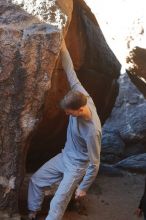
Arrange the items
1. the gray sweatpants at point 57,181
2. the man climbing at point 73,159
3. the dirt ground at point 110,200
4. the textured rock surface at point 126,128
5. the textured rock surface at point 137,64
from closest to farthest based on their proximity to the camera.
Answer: the man climbing at point 73,159
the gray sweatpants at point 57,181
the dirt ground at point 110,200
the textured rock surface at point 137,64
the textured rock surface at point 126,128

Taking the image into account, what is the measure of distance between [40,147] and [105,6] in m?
2.78

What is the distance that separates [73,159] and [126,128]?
305 inches

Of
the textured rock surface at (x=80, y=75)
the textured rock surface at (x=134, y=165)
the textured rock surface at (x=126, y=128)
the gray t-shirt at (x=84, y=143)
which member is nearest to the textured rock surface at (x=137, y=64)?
the textured rock surface at (x=80, y=75)

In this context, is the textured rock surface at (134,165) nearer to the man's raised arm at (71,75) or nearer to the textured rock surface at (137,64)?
the textured rock surface at (137,64)

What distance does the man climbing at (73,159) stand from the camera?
15.8 feet

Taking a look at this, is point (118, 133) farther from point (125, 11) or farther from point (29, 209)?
point (29, 209)

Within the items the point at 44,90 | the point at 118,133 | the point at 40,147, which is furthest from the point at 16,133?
the point at 118,133

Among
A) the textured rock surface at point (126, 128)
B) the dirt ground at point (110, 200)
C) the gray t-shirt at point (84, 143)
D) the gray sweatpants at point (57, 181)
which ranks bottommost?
the textured rock surface at point (126, 128)

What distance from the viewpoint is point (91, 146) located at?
191 inches

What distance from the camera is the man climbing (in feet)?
15.8

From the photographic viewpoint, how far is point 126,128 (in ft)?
41.7

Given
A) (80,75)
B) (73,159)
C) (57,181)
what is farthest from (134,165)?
(73,159)

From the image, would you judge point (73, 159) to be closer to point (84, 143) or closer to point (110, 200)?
point (84, 143)

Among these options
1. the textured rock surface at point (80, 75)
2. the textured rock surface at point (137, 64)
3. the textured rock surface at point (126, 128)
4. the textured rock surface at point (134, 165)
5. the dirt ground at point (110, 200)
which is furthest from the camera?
the textured rock surface at point (126, 128)
